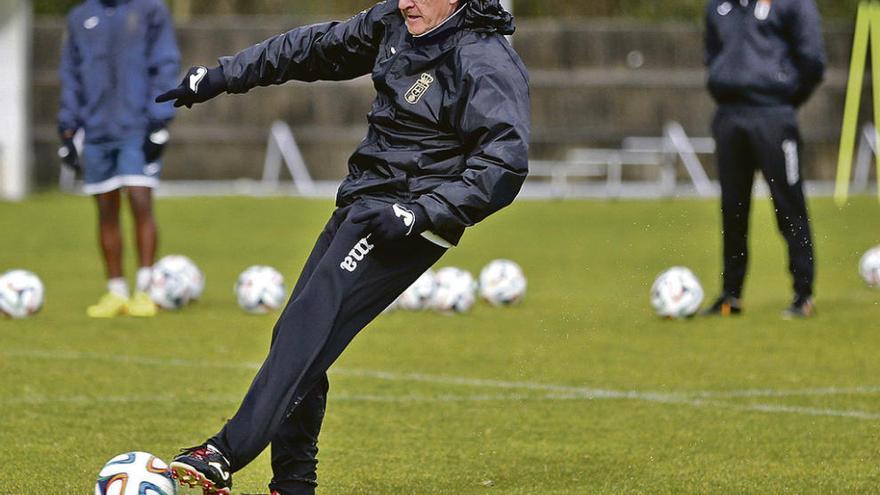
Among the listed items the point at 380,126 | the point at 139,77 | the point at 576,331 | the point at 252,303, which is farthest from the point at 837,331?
the point at 380,126

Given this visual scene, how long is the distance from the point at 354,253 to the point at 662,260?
1310 centimetres

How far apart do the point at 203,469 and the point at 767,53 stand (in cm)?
816

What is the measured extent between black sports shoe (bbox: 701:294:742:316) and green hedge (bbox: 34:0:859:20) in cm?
2121

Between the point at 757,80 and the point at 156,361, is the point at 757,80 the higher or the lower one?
the higher one

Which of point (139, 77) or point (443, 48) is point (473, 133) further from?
point (139, 77)

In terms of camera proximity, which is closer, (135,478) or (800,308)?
(135,478)

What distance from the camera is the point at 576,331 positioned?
1305 cm

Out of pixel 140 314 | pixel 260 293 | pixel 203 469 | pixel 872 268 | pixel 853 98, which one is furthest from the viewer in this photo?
pixel 853 98

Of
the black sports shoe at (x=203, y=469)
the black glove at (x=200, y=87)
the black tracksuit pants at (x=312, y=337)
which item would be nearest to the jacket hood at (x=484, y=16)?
the black tracksuit pants at (x=312, y=337)

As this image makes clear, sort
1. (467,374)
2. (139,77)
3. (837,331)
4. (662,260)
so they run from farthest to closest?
(662,260) → (139,77) → (837,331) → (467,374)

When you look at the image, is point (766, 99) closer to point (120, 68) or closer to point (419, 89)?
point (120, 68)

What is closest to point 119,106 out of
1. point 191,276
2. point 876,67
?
point 191,276

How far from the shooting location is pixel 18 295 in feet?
43.3

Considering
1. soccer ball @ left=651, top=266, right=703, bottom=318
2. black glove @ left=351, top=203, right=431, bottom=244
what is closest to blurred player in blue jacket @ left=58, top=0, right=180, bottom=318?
soccer ball @ left=651, top=266, right=703, bottom=318
